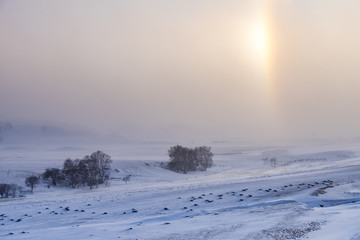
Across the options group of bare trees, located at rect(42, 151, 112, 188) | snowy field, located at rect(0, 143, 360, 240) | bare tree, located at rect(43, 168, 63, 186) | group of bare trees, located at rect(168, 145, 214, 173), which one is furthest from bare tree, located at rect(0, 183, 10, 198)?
group of bare trees, located at rect(168, 145, 214, 173)

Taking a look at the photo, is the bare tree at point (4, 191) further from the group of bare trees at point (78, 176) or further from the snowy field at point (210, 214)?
the snowy field at point (210, 214)

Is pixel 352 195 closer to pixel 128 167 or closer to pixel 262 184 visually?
pixel 262 184

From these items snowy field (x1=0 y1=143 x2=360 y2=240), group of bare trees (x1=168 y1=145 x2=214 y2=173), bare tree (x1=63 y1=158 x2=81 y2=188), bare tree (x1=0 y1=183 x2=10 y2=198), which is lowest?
snowy field (x1=0 y1=143 x2=360 y2=240)

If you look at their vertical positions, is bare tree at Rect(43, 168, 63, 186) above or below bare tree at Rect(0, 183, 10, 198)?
above

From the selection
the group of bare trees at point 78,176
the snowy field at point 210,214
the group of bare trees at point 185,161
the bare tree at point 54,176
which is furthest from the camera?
the group of bare trees at point 185,161

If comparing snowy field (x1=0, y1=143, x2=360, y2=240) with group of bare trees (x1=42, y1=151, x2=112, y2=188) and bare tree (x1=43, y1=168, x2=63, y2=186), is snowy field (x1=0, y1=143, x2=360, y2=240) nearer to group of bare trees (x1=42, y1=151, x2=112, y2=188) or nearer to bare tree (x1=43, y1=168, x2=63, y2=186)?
group of bare trees (x1=42, y1=151, x2=112, y2=188)

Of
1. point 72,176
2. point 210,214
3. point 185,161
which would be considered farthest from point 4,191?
point 185,161

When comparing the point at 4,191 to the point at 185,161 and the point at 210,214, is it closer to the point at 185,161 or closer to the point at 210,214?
the point at 210,214

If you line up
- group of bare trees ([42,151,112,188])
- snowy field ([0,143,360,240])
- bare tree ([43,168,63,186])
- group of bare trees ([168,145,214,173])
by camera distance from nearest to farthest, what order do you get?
snowy field ([0,143,360,240]) → group of bare trees ([42,151,112,188]) → bare tree ([43,168,63,186]) → group of bare trees ([168,145,214,173])

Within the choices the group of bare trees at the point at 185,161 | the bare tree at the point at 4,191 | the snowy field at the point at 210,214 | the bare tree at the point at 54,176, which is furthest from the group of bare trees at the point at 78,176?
the snowy field at the point at 210,214

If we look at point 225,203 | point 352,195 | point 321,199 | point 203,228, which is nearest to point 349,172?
point 352,195

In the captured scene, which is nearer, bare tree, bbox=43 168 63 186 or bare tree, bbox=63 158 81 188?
bare tree, bbox=63 158 81 188

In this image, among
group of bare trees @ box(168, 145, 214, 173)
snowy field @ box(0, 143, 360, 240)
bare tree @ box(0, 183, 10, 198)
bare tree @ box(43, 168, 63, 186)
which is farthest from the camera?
group of bare trees @ box(168, 145, 214, 173)

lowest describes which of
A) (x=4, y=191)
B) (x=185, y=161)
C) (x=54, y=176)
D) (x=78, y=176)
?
(x=4, y=191)
